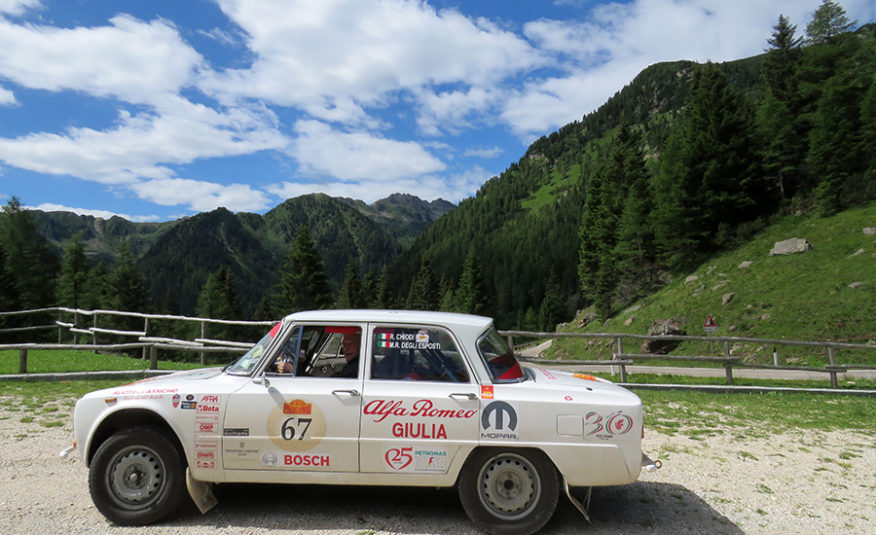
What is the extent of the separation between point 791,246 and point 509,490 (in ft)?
111

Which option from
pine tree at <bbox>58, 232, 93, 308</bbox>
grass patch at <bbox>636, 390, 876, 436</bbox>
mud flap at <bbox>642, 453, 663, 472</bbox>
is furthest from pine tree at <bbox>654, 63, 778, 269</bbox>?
pine tree at <bbox>58, 232, 93, 308</bbox>

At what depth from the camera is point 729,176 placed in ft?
127

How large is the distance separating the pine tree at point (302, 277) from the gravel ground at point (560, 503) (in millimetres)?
38789

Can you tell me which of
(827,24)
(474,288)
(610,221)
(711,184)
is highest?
(827,24)

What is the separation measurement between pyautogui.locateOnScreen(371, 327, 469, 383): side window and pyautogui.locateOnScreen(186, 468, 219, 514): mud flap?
1916mm

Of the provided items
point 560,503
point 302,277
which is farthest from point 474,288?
point 560,503

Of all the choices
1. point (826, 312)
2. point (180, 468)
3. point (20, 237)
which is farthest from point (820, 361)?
point (20, 237)

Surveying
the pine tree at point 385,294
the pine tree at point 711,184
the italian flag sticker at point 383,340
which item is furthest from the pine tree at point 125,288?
the italian flag sticker at point 383,340

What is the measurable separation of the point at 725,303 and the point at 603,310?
1861 centimetres

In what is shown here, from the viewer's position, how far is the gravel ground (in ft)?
15.0

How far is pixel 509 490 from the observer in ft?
15.1

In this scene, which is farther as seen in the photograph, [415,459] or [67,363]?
[67,363]

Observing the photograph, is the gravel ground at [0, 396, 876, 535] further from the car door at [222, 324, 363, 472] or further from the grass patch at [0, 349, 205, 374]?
the grass patch at [0, 349, 205, 374]

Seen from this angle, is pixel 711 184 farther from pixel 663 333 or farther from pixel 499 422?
pixel 499 422
